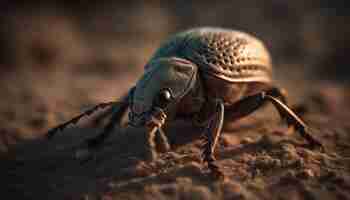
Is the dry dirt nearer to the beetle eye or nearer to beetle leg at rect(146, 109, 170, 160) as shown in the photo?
beetle leg at rect(146, 109, 170, 160)

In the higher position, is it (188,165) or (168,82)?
(168,82)

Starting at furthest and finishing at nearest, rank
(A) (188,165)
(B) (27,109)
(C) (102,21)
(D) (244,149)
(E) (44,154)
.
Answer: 1. (C) (102,21)
2. (B) (27,109)
3. (E) (44,154)
4. (D) (244,149)
5. (A) (188,165)

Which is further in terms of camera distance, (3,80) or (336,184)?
(3,80)

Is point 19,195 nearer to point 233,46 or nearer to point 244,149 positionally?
point 244,149

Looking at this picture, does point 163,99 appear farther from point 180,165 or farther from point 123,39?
point 123,39

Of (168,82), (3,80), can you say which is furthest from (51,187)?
(3,80)

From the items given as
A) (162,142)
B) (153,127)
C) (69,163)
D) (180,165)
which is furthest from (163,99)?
(69,163)
